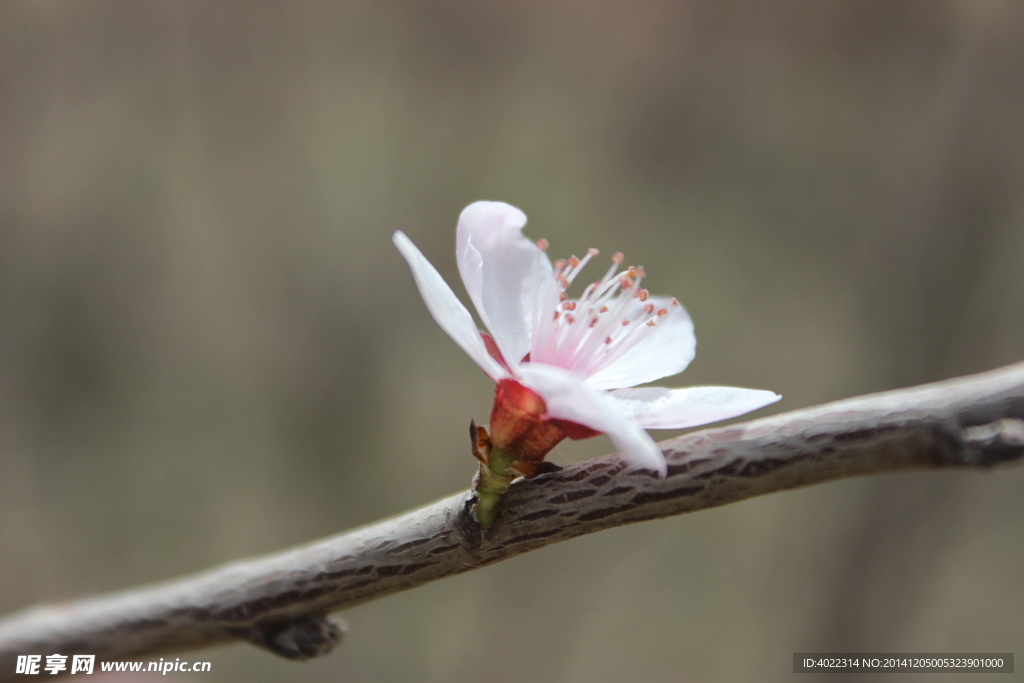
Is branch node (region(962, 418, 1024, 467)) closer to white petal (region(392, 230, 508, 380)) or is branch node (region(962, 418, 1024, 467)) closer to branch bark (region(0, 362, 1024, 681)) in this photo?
branch bark (region(0, 362, 1024, 681))

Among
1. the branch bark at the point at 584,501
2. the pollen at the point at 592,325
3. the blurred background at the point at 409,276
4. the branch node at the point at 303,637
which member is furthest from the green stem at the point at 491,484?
the blurred background at the point at 409,276

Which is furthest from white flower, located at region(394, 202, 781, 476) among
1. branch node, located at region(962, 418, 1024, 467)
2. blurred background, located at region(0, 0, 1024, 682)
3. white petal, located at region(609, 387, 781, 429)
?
blurred background, located at region(0, 0, 1024, 682)

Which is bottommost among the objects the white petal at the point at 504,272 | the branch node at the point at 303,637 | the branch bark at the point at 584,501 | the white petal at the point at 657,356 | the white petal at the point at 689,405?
the branch node at the point at 303,637

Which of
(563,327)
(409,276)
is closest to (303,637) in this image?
(563,327)

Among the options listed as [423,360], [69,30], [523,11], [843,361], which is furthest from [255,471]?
[843,361]

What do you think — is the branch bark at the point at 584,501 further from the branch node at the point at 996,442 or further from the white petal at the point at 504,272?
the white petal at the point at 504,272

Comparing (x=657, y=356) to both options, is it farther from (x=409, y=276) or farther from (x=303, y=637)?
(x=409, y=276)

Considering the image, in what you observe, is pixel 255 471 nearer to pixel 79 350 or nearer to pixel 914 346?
pixel 79 350

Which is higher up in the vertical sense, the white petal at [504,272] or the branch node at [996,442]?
the white petal at [504,272]
